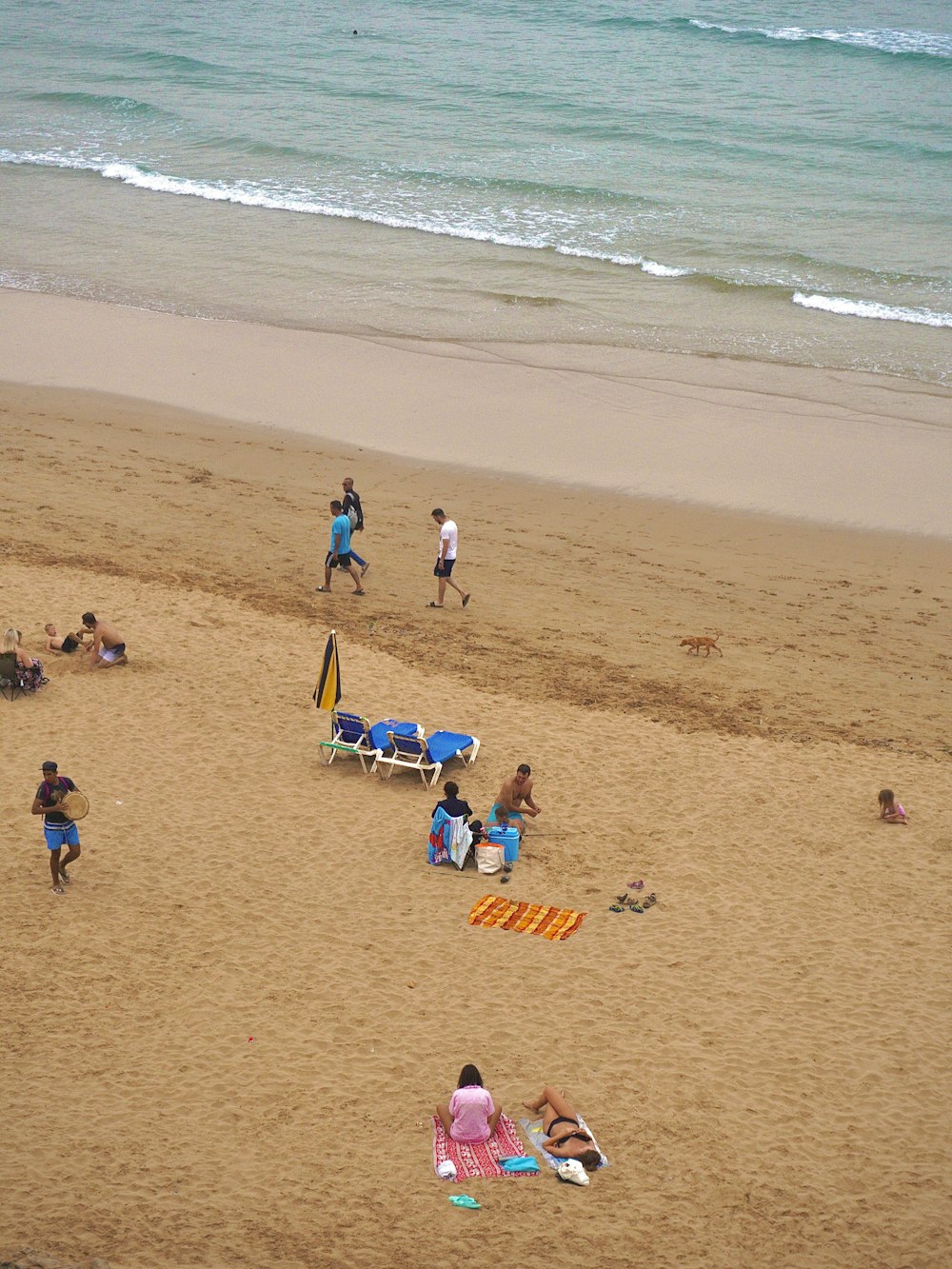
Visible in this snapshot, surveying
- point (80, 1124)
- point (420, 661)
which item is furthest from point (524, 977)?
point (420, 661)

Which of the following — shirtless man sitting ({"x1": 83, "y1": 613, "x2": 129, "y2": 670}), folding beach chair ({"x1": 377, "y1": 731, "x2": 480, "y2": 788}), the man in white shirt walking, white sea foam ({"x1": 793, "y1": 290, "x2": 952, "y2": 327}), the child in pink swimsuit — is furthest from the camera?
white sea foam ({"x1": 793, "y1": 290, "x2": 952, "y2": 327})

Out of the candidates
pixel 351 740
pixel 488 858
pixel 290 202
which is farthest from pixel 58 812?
pixel 290 202

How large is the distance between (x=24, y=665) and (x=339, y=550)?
4.22 meters

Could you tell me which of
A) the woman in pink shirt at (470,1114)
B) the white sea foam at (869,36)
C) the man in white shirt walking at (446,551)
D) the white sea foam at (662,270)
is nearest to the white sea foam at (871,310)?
the white sea foam at (662,270)

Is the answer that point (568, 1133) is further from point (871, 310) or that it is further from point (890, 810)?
point (871, 310)

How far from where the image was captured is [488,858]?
35.8 feet

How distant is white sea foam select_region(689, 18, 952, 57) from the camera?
47094 millimetres

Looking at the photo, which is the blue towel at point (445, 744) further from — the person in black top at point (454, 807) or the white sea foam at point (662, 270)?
the white sea foam at point (662, 270)

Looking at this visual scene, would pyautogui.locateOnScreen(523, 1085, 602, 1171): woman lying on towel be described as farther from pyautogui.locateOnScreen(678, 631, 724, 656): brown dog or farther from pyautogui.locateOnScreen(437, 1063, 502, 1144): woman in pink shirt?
pyautogui.locateOnScreen(678, 631, 724, 656): brown dog

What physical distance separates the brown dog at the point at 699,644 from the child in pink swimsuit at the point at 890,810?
10.8ft

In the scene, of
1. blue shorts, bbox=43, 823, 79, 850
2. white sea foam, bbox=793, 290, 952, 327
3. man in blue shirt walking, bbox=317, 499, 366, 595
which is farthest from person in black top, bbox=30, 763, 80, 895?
white sea foam, bbox=793, 290, 952, 327

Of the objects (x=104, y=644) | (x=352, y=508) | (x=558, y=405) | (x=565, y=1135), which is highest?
(x=558, y=405)

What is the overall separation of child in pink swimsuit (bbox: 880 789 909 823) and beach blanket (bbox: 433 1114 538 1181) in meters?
5.48

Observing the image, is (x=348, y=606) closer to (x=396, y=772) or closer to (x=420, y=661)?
(x=420, y=661)
